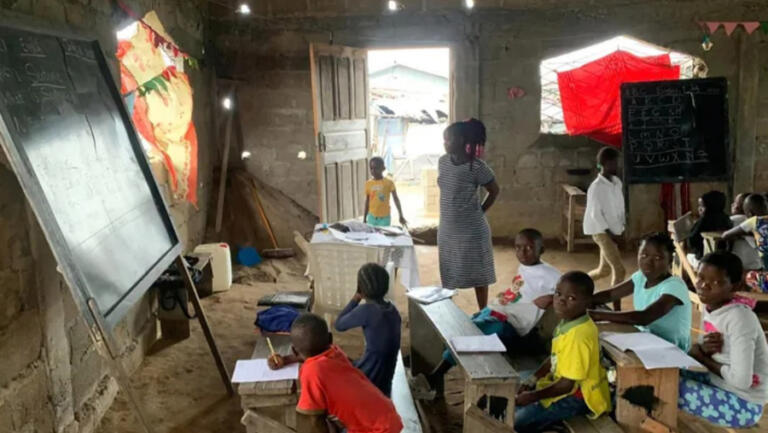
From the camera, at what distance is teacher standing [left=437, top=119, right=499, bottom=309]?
437 centimetres

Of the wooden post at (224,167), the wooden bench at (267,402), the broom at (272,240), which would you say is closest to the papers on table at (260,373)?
the wooden bench at (267,402)

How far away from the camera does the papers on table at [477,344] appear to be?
9.48 ft

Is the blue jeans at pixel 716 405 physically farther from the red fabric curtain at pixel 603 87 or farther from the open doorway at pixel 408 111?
the open doorway at pixel 408 111

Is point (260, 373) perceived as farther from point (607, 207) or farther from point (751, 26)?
point (751, 26)

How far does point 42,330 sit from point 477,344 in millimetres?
2179

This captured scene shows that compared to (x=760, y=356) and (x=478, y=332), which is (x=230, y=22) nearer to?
(x=478, y=332)

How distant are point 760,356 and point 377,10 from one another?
5.97 meters

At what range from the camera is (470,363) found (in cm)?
278

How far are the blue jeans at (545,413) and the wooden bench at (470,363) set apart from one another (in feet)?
0.56

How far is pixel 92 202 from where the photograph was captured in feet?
9.52

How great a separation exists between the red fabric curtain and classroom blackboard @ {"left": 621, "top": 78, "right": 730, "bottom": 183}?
1.00 meters

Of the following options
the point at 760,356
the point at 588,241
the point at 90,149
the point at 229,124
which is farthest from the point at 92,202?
the point at 588,241

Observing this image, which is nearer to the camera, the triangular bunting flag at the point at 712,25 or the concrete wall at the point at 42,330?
the concrete wall at the point at 42,330

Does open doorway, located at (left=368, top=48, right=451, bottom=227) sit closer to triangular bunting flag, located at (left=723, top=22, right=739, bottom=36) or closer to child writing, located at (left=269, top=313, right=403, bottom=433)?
triangular bunting flag, located at (left=723, top=22, right=739, bottom=36)
